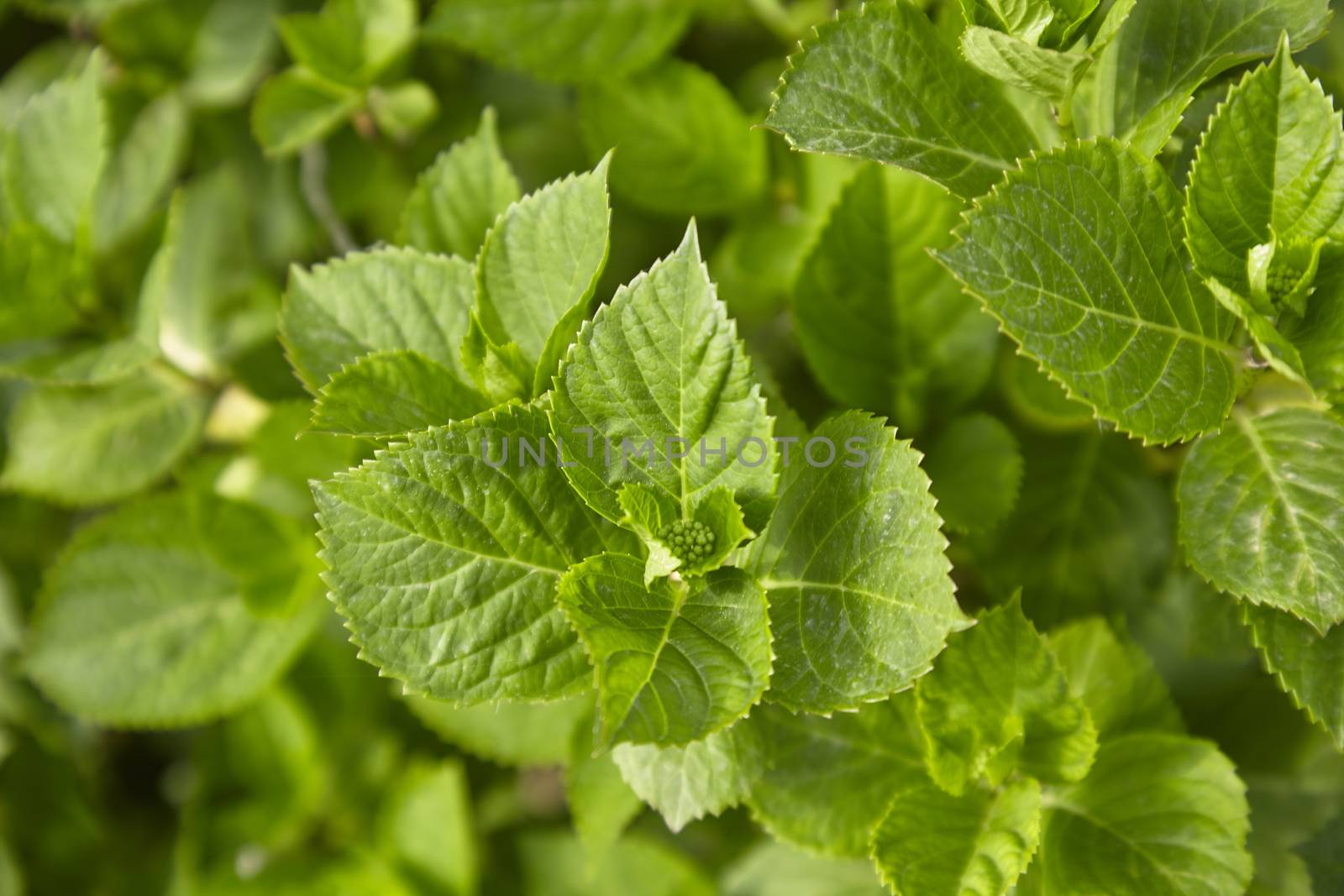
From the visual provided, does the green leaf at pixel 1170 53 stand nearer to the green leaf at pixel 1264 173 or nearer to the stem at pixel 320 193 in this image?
the green leaf at pixel 1264 173

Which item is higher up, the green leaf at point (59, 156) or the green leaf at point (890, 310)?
the green leaf at point (890, 310)

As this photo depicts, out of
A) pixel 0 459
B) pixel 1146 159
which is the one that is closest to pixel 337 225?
pixel 0 459

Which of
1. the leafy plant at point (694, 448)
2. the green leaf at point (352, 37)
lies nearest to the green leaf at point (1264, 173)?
the leafy plant at point (694, 448)

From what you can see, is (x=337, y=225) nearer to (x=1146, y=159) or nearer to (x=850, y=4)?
(x=850, y=4)

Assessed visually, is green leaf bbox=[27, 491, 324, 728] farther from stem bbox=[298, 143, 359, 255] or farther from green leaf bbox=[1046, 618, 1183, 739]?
green leaf bbox=[1046, 618, 1183, 739]

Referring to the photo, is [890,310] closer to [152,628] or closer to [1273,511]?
[1273,511]

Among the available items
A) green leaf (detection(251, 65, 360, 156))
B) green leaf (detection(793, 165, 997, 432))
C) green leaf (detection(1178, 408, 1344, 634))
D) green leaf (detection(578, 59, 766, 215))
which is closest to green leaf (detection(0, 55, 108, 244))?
green leaf (detection(251, 65, 360, 156))

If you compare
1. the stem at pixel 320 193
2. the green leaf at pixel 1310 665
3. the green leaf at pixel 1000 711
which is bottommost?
the stem at pixel 320 193
